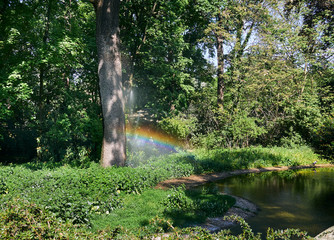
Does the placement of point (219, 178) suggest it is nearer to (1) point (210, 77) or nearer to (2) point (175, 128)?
(2) point (175, 128)

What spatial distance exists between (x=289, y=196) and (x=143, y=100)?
1433 centimetres

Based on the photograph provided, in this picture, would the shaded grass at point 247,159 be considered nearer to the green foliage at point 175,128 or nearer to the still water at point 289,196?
the still water at point 289,196

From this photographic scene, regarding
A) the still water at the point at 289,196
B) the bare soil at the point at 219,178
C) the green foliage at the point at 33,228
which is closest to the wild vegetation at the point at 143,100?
the green foliage at the point at 33,228

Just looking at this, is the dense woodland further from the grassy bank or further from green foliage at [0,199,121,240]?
green foliage at [0,199,121,240]

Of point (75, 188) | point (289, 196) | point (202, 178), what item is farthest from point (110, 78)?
Answer: point (289, 196)

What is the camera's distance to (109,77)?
9.67 meters

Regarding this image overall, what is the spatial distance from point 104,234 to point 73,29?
34.9 feet

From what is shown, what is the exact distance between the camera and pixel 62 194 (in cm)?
590

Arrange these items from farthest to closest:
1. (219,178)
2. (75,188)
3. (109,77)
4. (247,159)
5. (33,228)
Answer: (247,159), (219,178), (109,77), (75,188), (33,228)

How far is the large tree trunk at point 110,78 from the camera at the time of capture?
31.4 ft

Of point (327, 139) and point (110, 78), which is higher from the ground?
point (110, 78)

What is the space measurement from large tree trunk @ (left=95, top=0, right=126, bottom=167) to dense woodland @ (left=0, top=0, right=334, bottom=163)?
345cm

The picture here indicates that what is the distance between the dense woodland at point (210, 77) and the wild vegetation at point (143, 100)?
93mm

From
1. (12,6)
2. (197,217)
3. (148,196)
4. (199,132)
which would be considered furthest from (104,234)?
(199,132)
